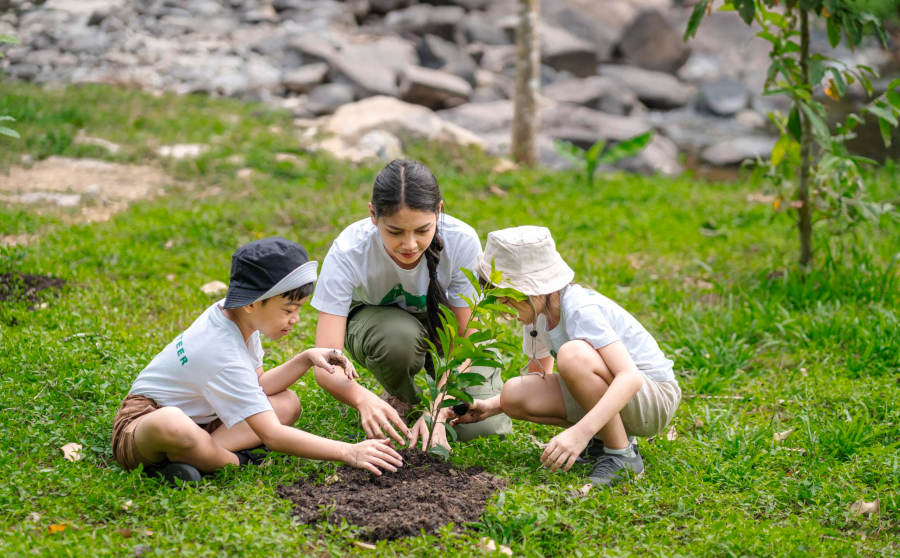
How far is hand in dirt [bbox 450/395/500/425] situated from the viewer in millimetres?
3570

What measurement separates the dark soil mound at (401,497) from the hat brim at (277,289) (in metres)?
0.68

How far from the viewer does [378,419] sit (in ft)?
11.0

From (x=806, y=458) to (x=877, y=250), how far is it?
2941 mm

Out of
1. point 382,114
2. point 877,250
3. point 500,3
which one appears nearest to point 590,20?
point 500,3

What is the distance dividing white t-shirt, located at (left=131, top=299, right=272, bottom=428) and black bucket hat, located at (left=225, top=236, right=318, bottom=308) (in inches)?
5.7

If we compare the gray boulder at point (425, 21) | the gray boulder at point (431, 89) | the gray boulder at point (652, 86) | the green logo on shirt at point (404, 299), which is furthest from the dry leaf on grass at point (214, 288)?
the gray boulder at point (652, 86)

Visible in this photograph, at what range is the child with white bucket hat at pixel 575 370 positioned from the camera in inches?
126

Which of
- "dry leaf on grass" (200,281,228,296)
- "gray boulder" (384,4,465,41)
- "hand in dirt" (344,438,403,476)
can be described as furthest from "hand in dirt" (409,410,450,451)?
"gray boulder" (384,4,465,41)

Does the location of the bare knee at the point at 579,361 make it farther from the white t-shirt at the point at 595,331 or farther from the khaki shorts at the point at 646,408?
the khaki shorts at the point at 646,408

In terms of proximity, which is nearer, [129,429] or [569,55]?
[129,429]

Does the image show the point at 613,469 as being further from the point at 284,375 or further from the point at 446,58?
the point at 446,58

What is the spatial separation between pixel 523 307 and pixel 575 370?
12.2 inches

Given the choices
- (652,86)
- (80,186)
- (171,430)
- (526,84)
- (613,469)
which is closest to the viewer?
(171,430)

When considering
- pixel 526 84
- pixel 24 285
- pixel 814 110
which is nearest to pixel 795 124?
pixel 814 110
